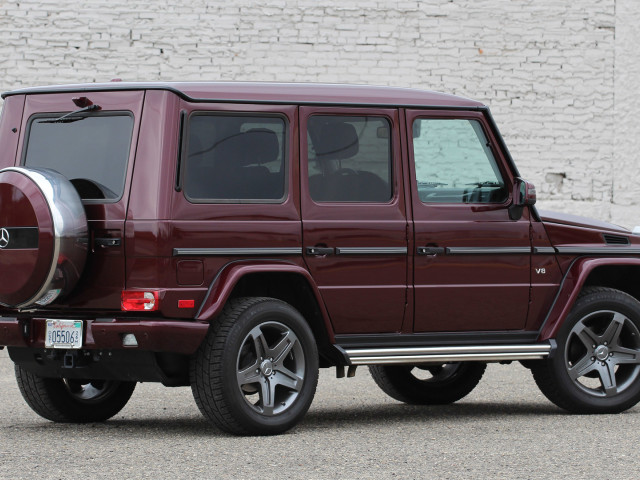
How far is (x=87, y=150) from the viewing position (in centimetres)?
782

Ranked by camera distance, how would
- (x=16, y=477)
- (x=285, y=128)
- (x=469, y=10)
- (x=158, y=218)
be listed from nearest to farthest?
(x=16, y=477) < (x=158, y=218) < (x=285, y=128) < (x=469, y=10)

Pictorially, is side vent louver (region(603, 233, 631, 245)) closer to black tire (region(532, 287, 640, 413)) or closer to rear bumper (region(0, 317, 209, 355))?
black tire (region(532, 287, 640, 413))

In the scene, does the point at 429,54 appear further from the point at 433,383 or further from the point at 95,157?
the point at 95,157

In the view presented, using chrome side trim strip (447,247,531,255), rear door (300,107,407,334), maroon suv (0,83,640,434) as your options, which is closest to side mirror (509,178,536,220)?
maroon suv (0,83,640,434)

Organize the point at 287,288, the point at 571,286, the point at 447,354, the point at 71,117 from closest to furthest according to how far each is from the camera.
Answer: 1. the point at 71,117
2. the point at 287,288
3. the point at 447,354
4. the point at 571,286

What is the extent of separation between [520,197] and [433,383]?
186 cm

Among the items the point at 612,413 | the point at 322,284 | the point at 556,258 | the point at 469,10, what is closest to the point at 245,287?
the point at 322,284

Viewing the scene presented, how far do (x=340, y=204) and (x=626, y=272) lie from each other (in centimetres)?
254

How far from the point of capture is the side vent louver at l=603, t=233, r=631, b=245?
9141 mm

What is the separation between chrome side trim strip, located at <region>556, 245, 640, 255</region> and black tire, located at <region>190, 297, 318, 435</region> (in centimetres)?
208

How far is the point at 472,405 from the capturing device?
9.87m

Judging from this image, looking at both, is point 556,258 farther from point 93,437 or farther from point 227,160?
point 93,437

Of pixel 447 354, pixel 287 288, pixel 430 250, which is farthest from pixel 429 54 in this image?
pixel 287 288

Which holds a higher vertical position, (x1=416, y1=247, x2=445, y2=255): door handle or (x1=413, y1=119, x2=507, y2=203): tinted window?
(x1=413, y1=119, x2=507, y2=203): tinted window
